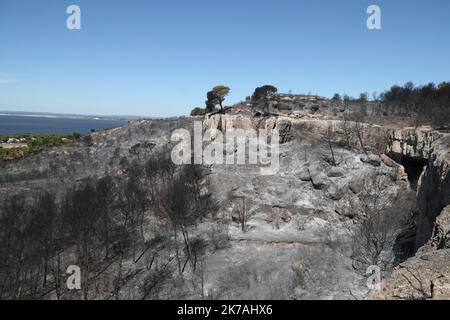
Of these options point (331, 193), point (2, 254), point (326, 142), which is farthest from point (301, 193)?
point (2, 254)

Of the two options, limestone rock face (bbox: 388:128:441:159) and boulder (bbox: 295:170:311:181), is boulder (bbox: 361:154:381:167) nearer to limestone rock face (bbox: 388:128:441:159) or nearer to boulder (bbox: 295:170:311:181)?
limestone rock face (bbox: 388:128:441:159)

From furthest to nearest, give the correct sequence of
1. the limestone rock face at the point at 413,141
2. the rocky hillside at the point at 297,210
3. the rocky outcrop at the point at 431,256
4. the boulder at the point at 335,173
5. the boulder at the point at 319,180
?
the boulder at the point at 335,173, the boulder at the point at 319,180, the limestone rock face at the point at 413,141, the rocky hillside at the point at 297,210, the rocky outcrop at the point at 431,256

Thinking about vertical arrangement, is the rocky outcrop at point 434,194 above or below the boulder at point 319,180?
above

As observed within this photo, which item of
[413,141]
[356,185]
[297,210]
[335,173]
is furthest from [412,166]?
[297,210]

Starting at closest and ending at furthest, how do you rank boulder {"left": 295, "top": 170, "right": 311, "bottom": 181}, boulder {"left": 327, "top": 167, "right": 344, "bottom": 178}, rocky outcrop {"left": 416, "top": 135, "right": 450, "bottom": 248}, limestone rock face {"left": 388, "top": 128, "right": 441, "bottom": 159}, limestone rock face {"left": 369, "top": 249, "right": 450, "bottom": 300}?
limestone rock face {"left": 369, "top": 249, "right": 450, "bottom": 300} < rocky outcrop {"left": 416, "top": 135, "right": 450, "bottom": 248} < limestone rock face {"left": 388, "top": 128, "right": 441, "bottom": 159} < boulder {"left": 327, "top": 167, "right": 344, "bottom": 178} < boulder {"left": 295, "top": 170, "right": 311, "bottom": 181}

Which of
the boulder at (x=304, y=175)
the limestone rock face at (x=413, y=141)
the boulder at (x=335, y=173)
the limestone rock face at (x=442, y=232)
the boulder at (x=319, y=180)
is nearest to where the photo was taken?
the limestone rock face at (x=442, y=232)

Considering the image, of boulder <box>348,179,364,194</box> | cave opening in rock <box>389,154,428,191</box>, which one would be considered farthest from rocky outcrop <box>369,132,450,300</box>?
cave opening in rock <box>389,154,428,191</box>

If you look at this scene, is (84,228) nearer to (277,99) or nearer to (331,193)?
(331,193)

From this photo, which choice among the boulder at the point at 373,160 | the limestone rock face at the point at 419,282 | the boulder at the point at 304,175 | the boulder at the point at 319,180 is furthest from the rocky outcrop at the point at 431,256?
the boulder at the point at 304,175

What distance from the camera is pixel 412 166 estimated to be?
1780 inches

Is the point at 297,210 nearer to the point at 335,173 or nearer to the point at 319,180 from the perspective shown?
the point at 319,180

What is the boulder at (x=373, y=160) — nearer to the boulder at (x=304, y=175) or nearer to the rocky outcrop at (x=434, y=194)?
the boulder at (x=304, y=175)

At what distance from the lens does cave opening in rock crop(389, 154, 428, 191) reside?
141 ft

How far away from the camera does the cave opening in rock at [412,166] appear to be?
1696 inches
